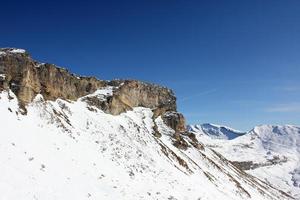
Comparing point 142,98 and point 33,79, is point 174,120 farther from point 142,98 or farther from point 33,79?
point 33,79

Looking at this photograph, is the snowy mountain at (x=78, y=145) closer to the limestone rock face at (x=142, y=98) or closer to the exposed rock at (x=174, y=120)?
the limestone rock face at (x=142, y=98)

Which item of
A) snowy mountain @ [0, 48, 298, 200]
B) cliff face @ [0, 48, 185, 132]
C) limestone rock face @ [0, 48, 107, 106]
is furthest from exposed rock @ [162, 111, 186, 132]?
limestone rock face @ [0, 48, 107, 106]

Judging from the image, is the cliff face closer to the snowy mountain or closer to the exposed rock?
the exposed rock

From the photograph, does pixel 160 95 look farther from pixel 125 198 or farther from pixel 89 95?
pixel 125 198

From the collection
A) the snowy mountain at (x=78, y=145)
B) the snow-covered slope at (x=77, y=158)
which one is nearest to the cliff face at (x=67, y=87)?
the snowy mountain at (x=78, y=145)

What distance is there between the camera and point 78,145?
136ft

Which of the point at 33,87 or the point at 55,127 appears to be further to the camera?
the point at 33,87

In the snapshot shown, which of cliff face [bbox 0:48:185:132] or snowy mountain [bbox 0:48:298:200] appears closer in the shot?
snowy mountain [bbox 0:48:298:200]

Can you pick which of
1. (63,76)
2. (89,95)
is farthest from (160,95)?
(63,76)

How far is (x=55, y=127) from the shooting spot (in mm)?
42125

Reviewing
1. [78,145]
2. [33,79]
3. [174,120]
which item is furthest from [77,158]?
[174,120]

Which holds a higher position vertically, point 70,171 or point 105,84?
point 105,84

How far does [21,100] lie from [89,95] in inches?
1018

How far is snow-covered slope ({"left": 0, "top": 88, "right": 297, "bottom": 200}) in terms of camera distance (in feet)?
88.1
